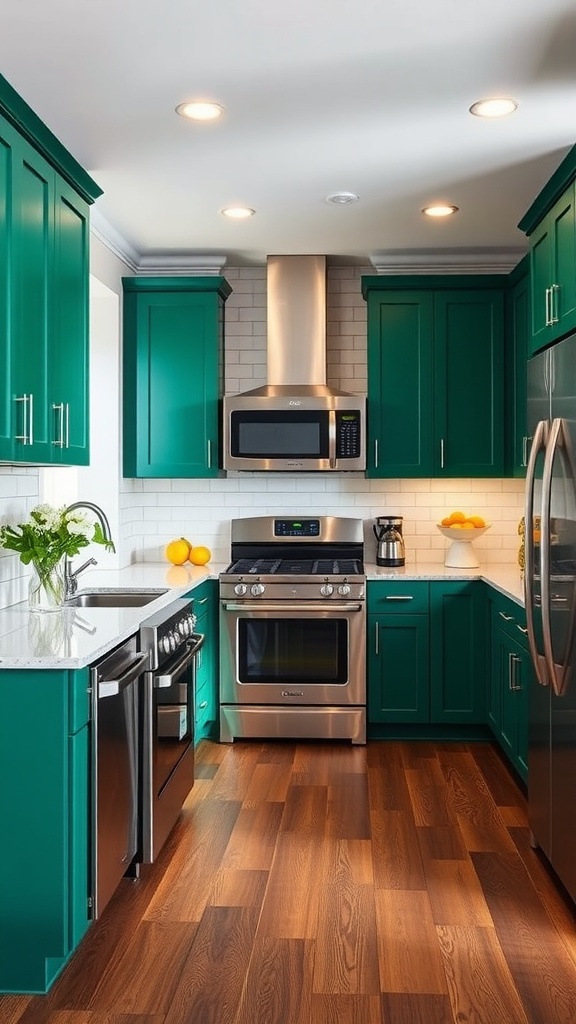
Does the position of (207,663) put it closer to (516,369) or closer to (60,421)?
(60,421)

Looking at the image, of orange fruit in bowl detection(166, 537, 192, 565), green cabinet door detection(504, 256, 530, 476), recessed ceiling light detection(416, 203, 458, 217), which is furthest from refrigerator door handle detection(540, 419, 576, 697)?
orange fruit in bowl detection(166, 537, 192, 565)

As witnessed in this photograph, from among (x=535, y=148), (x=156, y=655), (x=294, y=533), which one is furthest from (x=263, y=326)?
(x=156, y=655)

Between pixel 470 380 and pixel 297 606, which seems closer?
pixel 297 606

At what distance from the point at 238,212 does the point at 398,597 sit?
209 cm

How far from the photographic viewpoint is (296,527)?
18.3ft

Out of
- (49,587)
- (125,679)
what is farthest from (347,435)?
(125,679)

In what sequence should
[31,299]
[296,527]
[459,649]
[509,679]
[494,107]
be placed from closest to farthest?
[31,299] < [494,107] < [509,679] < [459,649] < [296,527]

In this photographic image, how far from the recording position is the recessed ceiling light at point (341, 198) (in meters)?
4.17

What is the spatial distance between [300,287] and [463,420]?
3.84ft

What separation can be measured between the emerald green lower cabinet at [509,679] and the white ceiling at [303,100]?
1859 millimetres

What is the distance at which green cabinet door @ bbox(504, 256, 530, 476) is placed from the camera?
16.0 feet

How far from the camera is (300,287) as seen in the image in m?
5.32

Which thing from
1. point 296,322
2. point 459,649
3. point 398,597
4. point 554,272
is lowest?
point 459,649

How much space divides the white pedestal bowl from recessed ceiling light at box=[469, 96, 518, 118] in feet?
8.13
